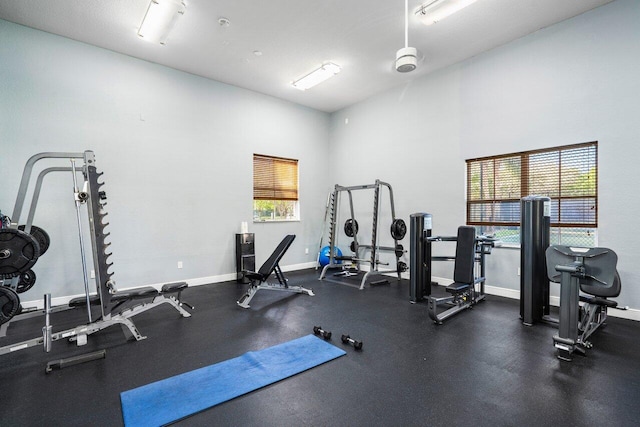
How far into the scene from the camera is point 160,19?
3725 mm

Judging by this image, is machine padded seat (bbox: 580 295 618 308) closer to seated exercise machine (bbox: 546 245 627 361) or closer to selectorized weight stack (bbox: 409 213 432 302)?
seated exercise machine (bbox: 546 245 627 361)

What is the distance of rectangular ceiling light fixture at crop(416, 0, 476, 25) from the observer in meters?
3.38

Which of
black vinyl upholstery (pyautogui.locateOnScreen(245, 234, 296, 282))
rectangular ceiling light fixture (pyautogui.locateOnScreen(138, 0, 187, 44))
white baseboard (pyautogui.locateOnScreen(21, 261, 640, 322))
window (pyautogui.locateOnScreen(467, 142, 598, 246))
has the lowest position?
white baseboard (pyautogui.locateOnScreen(21, 261, 640, 322))

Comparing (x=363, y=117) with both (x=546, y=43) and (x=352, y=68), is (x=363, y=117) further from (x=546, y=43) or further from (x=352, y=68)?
(x=546, y=43)

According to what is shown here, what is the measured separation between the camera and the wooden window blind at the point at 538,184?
3.85 meters

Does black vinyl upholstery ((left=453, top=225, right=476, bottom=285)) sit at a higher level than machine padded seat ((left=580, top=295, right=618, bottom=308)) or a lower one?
higher

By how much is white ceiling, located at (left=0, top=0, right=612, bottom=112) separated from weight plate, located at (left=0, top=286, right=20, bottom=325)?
325 cm

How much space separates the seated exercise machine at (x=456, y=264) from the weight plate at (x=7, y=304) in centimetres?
411

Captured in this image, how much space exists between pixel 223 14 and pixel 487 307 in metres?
5.07

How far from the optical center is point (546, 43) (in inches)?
162

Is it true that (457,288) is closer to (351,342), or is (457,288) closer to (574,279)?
(574,279)

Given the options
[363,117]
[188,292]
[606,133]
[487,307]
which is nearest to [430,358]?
[487,307]

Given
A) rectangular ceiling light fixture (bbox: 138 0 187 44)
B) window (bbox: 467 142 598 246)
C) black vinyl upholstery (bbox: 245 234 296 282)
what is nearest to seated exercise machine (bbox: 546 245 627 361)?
window (bbox: 467 142 598 246)

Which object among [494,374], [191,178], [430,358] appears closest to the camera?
[494,374]
